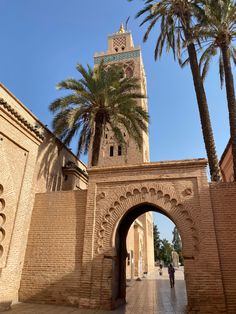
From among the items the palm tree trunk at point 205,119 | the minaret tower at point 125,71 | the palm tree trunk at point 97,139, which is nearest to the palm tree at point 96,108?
the palm tree trunk at point 97,139

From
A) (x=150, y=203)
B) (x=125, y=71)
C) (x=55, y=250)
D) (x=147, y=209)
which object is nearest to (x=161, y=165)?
(x=150, y=203)

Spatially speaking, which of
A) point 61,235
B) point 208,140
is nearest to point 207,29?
point 208,140

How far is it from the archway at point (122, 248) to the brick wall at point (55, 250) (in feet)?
4.70

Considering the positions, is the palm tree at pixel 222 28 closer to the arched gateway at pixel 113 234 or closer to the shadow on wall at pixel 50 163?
the arched gateway at pixel 113 234

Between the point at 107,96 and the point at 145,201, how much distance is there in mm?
6020

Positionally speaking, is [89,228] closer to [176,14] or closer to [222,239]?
[222,239]

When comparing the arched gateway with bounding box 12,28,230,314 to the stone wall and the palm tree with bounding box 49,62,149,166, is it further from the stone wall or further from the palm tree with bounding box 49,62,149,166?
the palm tree with bounding box 49,62,149,166

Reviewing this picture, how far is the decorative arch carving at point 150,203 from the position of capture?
7.99m

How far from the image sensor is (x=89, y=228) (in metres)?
8.79

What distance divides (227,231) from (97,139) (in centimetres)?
744

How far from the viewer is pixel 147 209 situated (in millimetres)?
9867

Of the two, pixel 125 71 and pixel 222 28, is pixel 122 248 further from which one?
pixel 125 71

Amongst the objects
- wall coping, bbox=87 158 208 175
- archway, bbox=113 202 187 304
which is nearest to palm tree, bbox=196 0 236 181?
wall coping, bbox=87 158 208 175

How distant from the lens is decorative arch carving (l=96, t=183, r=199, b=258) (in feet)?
26.2
